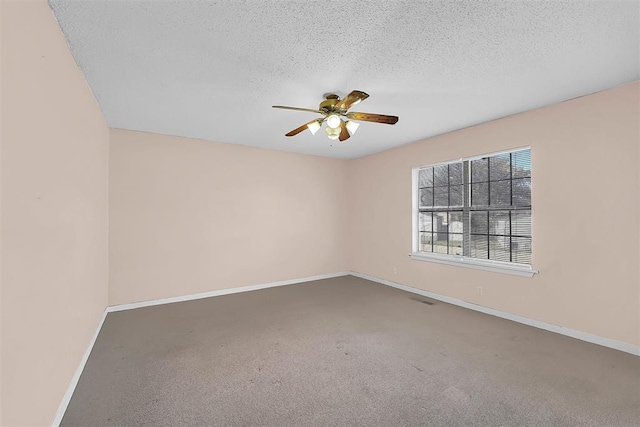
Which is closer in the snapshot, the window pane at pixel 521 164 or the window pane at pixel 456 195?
the window pane at pixel 521 164

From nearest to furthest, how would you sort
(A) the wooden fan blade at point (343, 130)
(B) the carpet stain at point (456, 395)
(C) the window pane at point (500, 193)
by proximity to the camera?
(B) the carpet stain at point (456, 395) → (A) the wooden fan blade at point (343, 130) → (C) the window pane at point (500, 193)

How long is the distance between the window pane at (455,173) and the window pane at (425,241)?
0.96 metres

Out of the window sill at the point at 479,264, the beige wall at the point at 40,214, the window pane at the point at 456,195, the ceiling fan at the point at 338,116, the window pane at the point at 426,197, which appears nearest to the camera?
the beige wall at the point at 40,214

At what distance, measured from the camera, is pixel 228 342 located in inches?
116

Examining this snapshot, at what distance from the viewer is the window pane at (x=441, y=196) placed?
4.55m

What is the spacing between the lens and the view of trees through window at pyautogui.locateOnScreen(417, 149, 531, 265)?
3.59 m

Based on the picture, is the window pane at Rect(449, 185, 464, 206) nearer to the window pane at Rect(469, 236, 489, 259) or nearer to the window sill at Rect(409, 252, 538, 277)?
the window pane at Rect(469, 236, 489, 259)

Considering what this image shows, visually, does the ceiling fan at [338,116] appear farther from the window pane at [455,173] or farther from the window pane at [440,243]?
the window pane at [440,243]

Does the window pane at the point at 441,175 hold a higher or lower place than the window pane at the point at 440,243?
higher

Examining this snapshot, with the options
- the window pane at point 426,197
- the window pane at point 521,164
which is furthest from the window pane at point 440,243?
the window pane at point 521,164

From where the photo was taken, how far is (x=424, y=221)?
489 centimetres

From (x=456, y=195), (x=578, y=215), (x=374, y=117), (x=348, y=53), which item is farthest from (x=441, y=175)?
(x=348, y=53)

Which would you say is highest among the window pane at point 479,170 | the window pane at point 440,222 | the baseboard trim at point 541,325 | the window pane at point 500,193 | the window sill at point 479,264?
the window pane at point 479,170

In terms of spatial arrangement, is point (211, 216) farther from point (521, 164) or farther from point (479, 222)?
point (521, 164)
